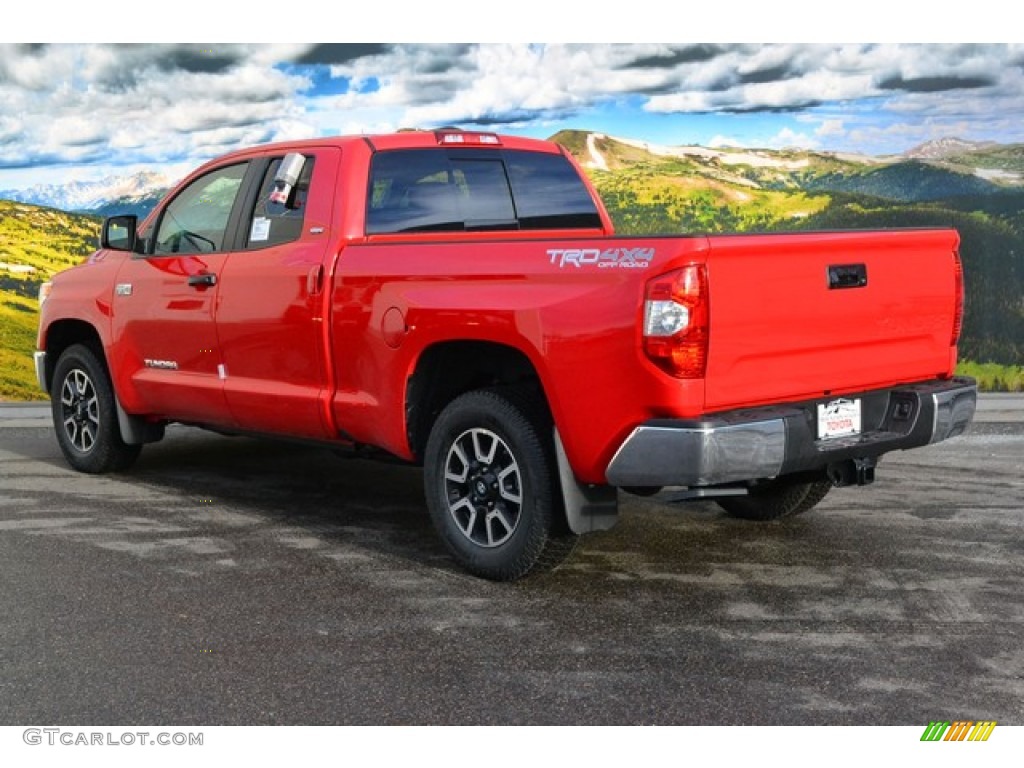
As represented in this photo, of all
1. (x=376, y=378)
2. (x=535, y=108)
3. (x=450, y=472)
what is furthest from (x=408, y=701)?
(x=535, y=108)

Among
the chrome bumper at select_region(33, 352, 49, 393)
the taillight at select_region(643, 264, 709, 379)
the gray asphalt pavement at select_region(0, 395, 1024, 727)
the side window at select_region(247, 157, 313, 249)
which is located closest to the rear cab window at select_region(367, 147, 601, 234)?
the side window at select_region(247, 157, 313, 249)

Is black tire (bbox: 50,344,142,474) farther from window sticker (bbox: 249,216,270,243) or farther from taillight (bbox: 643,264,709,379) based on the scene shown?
taillight (bbox: 643,264,709,379)

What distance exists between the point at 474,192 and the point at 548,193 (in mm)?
513

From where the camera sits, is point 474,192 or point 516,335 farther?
point 474,192

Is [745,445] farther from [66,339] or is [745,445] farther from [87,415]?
[66,339]

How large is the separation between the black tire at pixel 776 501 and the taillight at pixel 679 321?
1.83 m

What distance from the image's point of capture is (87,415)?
822 centimetres

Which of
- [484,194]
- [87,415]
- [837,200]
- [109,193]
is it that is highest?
[109,193]

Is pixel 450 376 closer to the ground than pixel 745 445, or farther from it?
farther from it

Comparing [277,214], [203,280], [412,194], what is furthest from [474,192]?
[203,280]

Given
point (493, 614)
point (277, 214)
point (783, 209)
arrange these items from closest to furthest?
point (493, 614) → point (277, 214) → point (783, 209)

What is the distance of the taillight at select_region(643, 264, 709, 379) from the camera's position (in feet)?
15.5

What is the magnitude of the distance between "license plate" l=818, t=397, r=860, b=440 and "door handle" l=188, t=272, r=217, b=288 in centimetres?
334
